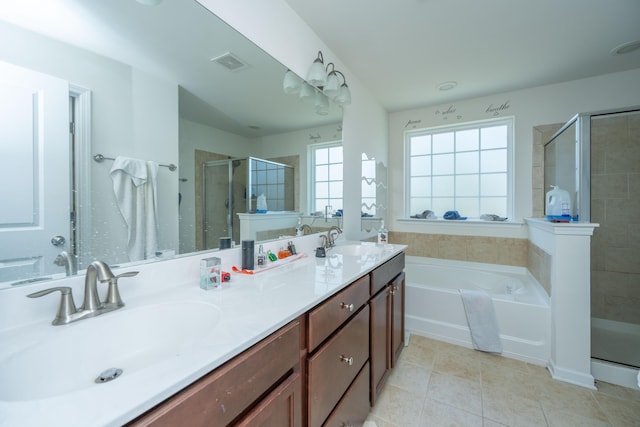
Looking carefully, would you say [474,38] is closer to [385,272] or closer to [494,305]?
[385,272]

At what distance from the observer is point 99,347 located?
0.69 m

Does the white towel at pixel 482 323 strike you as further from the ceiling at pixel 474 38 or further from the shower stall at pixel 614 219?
the ceiling at pixel 474 38

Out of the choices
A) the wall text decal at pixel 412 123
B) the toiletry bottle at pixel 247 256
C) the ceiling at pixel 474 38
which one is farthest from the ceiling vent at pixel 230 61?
the wall text decal at pixel 412 123

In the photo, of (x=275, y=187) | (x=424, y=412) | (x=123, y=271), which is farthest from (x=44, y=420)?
(x=424, y=412)

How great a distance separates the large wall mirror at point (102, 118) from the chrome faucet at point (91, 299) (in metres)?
0.12

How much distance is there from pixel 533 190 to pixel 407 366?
2.31 metres

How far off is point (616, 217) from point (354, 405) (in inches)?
118

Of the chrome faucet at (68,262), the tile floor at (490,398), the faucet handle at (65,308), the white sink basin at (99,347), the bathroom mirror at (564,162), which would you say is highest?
the bathroom mirror at (564,162)

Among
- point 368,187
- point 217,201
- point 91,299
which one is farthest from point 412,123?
point 91,299

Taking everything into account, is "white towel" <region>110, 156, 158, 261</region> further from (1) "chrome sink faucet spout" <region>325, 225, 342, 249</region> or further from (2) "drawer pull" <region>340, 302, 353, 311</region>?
(1) "chrome sink faucet spout" <region>325, 225, 342, 249</region>

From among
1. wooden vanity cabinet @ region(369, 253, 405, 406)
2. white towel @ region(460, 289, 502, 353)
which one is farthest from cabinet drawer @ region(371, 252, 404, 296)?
white towel @ region(460, 289, 502, 353)

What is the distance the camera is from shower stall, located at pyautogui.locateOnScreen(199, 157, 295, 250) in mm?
1231

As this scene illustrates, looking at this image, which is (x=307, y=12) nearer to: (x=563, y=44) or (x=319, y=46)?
(x=319, y=46)

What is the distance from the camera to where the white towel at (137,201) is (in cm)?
92
